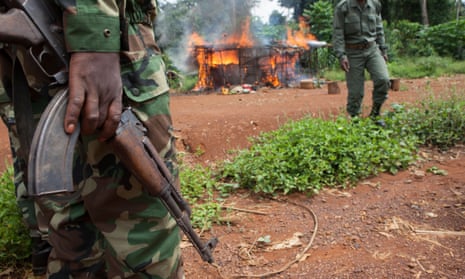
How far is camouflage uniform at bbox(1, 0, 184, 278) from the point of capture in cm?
138

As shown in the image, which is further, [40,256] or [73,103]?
[40,256]

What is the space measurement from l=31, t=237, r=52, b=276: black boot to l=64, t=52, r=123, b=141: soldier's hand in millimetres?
1200

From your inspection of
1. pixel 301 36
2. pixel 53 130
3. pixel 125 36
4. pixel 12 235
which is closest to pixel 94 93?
pixel 53 130

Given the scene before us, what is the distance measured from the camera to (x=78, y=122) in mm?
1179

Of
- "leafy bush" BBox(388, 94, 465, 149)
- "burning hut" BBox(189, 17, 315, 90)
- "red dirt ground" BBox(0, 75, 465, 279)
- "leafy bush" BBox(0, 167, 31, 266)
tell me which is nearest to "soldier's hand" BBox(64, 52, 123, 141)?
"red dirt ground" BBox(0, 75, 465, 279)

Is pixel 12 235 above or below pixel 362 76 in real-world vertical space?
below

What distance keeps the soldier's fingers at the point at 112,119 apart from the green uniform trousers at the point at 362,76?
4.27m

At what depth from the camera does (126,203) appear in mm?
1428

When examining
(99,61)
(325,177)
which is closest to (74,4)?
(99,61)

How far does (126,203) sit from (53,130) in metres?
0.41

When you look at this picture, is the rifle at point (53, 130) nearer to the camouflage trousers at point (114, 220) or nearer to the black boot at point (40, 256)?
the camouflage trousers at point (114, 220)

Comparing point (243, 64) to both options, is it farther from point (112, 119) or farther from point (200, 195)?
point (112, 119)

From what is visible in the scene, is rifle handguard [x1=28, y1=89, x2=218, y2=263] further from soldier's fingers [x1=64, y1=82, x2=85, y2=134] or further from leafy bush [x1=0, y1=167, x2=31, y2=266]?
leafy bush [x1=0, y1=167, x2=31, y2=266]

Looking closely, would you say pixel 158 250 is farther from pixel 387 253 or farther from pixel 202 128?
pixel 202 128
